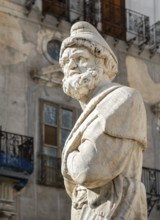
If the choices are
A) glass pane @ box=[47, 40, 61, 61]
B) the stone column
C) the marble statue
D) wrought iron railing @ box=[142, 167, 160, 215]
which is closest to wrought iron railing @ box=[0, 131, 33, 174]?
the stone column

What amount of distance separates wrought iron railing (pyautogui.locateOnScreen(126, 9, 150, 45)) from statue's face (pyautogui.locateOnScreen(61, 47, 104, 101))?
16967 millimetres

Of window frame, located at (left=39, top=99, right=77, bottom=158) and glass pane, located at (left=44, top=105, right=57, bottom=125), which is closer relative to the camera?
window frame, located at (left=39, top=99, right=77, bottom=158)

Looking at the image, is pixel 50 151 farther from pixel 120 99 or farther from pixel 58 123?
pixel 120 99

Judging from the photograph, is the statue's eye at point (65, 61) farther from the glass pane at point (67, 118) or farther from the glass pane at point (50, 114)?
the glass pane at point (67, 118)

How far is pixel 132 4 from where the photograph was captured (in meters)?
21.5

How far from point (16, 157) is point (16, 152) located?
0.56ft

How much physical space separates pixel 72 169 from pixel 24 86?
47.5 feet

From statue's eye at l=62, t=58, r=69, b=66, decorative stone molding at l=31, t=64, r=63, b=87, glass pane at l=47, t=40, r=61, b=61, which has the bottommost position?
statue's eye at l=62, t=58, r=69, b=66

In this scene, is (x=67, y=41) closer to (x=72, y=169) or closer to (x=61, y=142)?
(x=72, y=169)

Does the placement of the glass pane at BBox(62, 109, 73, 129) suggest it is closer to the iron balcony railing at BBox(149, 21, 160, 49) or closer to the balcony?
the balcony

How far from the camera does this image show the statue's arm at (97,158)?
362 cm

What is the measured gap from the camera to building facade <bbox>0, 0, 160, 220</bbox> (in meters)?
16.9

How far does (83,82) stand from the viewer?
393 cm

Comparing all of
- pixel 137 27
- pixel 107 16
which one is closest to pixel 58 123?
pixel 107 16
